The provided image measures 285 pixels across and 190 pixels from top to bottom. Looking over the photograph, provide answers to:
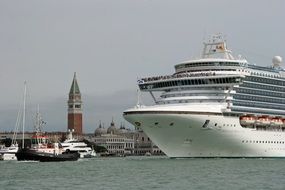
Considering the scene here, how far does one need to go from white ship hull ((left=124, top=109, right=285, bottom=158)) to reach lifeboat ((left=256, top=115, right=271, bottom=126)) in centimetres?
93

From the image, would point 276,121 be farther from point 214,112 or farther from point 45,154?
point 45,154

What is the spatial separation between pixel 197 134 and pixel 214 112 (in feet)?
8.68

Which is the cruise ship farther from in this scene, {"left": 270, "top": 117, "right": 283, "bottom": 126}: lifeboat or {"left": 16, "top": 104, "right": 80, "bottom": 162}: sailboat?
{"left": 16, "top": 104, "right": 80, "bottom": 162}: sailboat

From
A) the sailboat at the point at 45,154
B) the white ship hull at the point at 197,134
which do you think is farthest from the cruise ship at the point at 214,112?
the sailboat at the point at 45,154

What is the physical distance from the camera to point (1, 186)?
4094cm

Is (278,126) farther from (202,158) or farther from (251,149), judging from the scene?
(202,158)

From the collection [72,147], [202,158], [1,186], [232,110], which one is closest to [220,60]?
[232,110]

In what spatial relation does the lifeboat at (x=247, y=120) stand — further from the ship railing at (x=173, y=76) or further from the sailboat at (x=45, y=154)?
the sailboat at (x=45, y=154)

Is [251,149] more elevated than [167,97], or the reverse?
[167,97]

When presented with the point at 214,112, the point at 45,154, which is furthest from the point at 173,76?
the point at 45,154

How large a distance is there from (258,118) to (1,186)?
36.3 metres

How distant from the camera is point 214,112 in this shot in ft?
219

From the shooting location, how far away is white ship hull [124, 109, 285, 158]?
214ft

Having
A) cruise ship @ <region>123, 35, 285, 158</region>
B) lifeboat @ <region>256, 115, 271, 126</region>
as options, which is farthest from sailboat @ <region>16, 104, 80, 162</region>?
lifeboat @ <region>256, 115, 271, 126</region>
